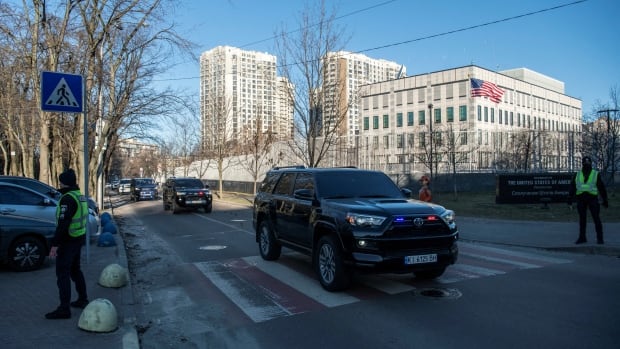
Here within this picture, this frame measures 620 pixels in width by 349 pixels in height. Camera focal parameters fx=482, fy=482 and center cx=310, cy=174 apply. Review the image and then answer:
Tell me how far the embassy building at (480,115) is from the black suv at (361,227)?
26.4m

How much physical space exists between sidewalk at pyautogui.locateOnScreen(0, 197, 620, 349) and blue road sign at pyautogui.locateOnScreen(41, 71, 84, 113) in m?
2.99

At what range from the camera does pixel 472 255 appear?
1039cm

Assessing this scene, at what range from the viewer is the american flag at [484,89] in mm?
69000

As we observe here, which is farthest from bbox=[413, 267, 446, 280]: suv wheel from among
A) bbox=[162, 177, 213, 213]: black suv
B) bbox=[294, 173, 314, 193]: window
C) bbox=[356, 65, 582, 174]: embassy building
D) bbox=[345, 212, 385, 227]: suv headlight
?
bbox=[356, 65, 582, 174]: embassy building

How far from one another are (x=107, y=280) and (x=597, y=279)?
25.6 ft

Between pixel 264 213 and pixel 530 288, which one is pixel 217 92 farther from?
pixel 530 288

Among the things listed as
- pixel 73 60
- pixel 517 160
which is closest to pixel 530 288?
pixel 73 60

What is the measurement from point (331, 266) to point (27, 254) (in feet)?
19.0

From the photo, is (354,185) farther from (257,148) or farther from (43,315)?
(257,148)

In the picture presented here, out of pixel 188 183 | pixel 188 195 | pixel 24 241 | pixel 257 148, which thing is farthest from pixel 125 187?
pixel 24 241

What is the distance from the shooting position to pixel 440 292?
706 cm

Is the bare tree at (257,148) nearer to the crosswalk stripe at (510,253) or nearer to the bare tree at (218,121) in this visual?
the bare tree at (218,121)

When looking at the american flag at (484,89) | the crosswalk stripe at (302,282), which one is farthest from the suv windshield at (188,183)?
the american flag at (484,89)

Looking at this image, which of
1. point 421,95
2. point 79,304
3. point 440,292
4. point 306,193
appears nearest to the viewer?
point 79,304
